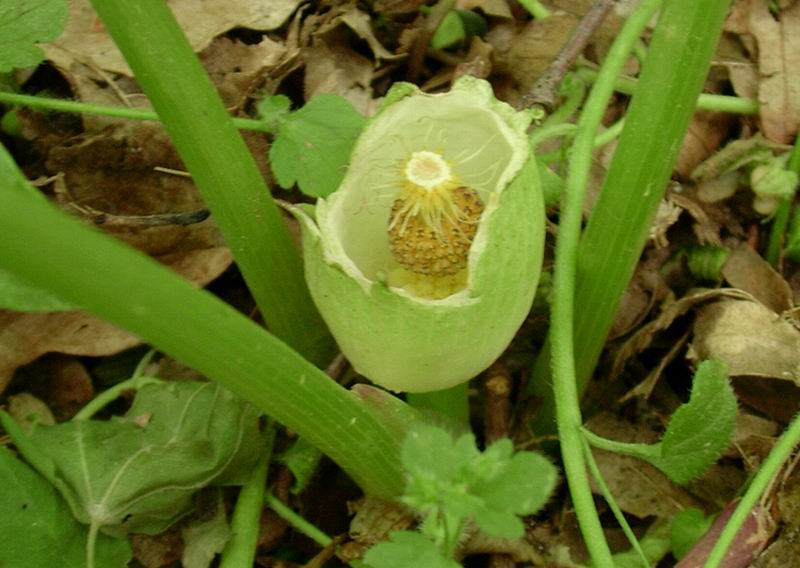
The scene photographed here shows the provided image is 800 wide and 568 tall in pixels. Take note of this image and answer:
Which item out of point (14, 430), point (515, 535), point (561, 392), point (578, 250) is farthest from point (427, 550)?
point (14, 430)

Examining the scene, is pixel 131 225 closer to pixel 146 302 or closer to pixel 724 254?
pixel 146 302

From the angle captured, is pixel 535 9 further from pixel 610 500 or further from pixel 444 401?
pixel 610 500

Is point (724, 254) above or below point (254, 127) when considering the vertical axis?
below

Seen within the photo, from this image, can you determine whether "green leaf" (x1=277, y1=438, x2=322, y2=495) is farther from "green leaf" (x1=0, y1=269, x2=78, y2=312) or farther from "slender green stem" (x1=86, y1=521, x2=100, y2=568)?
"green leaf" (x1=0, y1=269, x2=78, y2=312)

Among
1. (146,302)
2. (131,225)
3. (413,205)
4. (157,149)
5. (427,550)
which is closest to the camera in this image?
A: (146,302)

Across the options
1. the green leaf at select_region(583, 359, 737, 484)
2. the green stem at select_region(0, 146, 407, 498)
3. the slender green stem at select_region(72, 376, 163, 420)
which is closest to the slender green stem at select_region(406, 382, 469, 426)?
the green stem at select_region(0, 146, 407, 498)

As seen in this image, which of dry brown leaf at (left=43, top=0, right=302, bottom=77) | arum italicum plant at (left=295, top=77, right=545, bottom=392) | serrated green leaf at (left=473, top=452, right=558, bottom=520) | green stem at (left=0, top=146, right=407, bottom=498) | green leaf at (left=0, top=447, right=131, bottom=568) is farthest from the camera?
dry brown leaf at (left=43, top=0, right=302, bottom=77)
